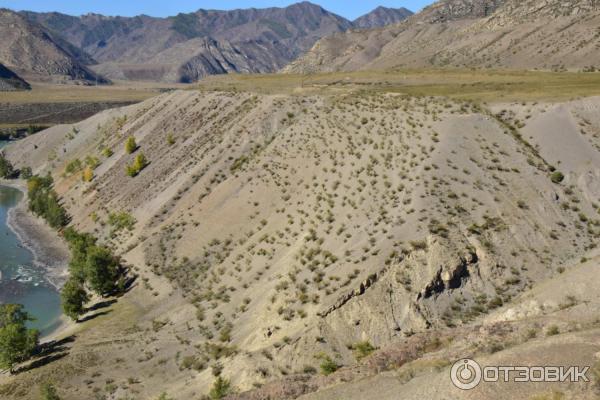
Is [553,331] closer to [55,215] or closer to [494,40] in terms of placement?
[55,215]

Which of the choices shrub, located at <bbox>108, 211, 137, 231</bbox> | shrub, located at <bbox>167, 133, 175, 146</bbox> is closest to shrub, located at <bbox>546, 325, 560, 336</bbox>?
shrub, located at <bbox>108, 211, 137, 231</bbox>

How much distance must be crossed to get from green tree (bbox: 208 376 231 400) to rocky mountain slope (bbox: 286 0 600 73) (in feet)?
260

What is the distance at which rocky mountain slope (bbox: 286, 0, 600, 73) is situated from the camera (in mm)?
100188

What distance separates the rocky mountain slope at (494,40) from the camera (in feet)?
329

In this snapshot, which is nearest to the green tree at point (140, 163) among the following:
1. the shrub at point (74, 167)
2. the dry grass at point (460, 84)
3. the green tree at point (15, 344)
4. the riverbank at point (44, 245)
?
the riverbank at point (44, 245)

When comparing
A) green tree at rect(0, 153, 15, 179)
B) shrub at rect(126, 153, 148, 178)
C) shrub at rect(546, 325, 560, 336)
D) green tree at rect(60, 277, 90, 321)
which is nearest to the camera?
shrub at rect(546, 325, 560, 336)

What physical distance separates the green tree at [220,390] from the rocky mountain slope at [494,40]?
79.1 m

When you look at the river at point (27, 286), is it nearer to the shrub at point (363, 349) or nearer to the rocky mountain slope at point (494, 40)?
the shrub at point (363, 349)

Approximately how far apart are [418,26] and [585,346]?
185589mm

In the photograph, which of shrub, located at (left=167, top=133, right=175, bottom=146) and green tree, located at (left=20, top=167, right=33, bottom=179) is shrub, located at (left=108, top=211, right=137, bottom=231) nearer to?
shrub, located at (left=167, top=133, right=175, bottom=146)

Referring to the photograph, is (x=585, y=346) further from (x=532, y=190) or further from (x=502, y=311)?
(x=532, y=190)

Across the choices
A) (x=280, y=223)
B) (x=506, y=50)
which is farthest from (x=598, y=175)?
(x=506, y=50)

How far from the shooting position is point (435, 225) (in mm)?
28312

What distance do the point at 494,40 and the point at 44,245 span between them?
347ft
